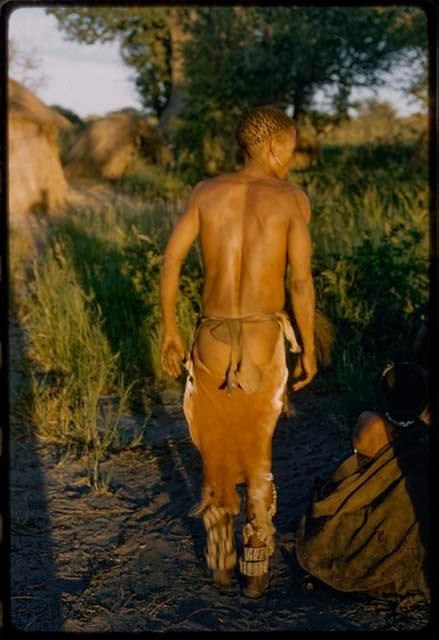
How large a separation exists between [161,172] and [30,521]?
11.5 metres

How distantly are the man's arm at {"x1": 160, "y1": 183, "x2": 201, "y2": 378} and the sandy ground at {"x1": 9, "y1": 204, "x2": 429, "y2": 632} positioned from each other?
0.98m

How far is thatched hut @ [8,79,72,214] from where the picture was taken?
12.0 metres

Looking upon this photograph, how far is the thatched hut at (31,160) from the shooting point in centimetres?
1196

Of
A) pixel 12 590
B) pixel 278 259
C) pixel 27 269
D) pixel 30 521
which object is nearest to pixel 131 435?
pixel 30 521

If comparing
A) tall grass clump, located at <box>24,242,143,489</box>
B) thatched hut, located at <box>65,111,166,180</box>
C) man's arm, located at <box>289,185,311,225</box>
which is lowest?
tall grass clump, located at <box>24,242,143,489</box>

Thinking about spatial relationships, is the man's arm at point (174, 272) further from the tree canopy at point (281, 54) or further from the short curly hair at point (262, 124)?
the tree canopy at point (281, 54)

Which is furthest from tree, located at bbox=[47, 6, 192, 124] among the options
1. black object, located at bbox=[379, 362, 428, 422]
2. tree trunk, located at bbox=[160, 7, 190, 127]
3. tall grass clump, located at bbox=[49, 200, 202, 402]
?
black object, located at bbox=[379, 362, 428, 422]

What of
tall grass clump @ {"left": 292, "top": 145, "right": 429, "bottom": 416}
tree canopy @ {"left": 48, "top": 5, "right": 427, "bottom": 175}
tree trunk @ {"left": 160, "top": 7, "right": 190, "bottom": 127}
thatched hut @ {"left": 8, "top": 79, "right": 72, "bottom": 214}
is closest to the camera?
tall grass clump @ {"left": 292, "top": 145, "right": 429, "bottom": 416}

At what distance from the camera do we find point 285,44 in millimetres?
13188

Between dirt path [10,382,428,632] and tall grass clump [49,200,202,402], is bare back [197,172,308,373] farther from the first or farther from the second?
tall grass clump [49,200,202,402]

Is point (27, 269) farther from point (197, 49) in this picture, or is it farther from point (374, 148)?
point (374, 148)

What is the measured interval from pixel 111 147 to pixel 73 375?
38.3ft

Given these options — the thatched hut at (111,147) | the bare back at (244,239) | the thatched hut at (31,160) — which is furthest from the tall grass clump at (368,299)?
the thatched hut at (111,147)

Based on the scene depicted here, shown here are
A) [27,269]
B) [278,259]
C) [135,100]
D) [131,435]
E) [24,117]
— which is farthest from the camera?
[135,100]
